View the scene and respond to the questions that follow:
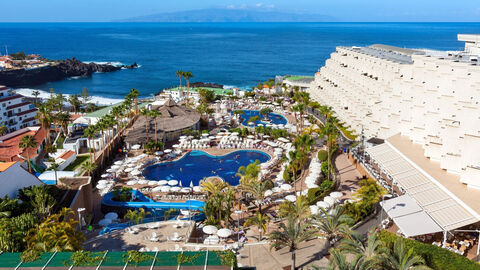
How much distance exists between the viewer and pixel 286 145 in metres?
46.8

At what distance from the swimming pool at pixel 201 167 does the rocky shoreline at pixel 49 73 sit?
89156mm

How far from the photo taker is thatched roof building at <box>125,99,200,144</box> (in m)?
47.6

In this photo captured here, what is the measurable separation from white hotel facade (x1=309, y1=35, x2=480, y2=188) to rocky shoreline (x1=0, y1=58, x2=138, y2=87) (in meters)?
97.4

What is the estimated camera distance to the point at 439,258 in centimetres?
1952

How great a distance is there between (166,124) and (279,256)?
3201cm

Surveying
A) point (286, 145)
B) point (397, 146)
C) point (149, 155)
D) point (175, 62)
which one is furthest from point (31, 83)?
point (397, 146)

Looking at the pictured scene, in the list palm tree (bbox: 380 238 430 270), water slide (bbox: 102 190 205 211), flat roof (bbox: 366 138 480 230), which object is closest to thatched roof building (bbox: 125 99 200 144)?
water slide (bbox: 102 190 205 211)

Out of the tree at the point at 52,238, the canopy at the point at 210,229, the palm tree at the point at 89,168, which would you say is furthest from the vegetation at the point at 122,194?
the tree at the point at 52,238

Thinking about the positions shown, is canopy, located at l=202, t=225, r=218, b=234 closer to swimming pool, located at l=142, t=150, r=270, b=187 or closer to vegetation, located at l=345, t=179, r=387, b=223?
vegetation, located at l=345, t=179, r=387, b=223

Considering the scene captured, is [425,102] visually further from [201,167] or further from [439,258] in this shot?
[201,167]

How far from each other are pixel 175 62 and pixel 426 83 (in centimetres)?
13229

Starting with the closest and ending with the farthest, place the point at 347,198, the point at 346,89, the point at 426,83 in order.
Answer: the point at 347,198, the point at 426,83, the point at 346,89

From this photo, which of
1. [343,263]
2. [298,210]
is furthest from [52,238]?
[343,263]

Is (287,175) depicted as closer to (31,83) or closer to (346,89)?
(346,89)
